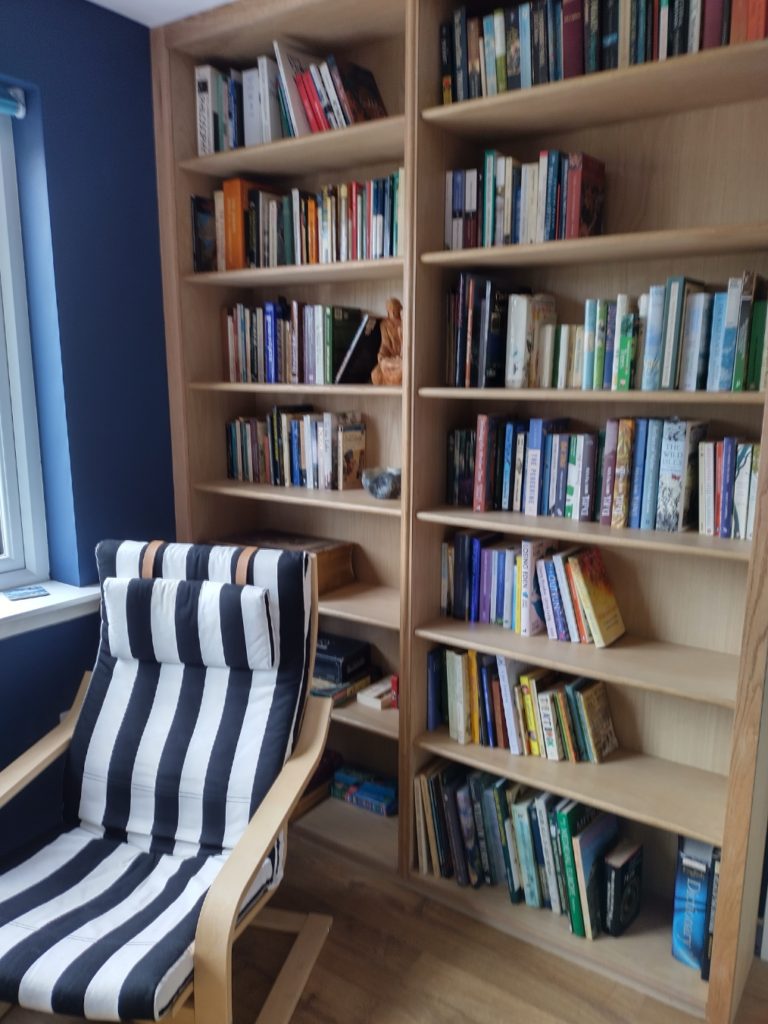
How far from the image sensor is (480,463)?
75.1 inches

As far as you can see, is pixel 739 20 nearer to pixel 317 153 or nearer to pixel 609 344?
pixel 609 344

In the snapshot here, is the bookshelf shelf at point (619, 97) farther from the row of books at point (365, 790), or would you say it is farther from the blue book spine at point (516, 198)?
the row of books at point (365, 790)

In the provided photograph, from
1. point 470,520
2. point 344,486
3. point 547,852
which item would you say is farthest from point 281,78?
point 547,852

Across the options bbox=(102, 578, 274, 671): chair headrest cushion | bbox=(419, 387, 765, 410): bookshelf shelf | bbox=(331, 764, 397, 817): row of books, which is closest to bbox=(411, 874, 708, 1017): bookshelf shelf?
bbox=(331, 764, 397, 817): row of books

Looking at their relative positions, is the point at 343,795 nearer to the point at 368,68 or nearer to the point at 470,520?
the point at 470,520

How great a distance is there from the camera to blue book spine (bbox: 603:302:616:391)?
1.67 meters

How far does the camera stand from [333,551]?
229 centimetres

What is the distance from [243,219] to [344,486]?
0.84 meters

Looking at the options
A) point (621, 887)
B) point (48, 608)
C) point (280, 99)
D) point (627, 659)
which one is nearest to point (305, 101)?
point (280, 99)

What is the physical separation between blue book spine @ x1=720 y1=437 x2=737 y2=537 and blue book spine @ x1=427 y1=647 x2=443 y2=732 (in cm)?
81

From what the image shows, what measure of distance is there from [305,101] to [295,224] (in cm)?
31

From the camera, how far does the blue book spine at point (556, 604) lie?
72.6 inches

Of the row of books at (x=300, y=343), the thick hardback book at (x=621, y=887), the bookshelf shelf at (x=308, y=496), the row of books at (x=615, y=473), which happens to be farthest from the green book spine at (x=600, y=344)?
the thick hardback book at (x=621, y=887)

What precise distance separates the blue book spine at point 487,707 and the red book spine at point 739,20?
1.47 metres
